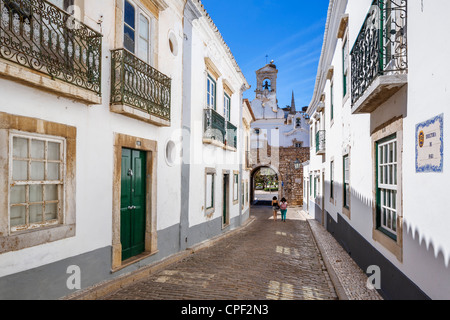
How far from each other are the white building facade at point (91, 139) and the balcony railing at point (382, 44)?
3908 millimetres

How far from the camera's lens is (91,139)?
4898 mm

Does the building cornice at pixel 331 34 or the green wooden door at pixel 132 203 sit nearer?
the green wooden door at pixel 132 203

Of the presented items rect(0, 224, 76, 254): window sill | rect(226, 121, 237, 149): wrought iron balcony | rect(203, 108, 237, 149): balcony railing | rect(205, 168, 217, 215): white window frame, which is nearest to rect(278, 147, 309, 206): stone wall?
rect(226, 121, 237, 149): wrought iron balcony

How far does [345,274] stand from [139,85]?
5.40m

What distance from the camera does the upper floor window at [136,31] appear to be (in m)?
5.90

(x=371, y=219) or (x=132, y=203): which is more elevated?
(x=132, y=203)

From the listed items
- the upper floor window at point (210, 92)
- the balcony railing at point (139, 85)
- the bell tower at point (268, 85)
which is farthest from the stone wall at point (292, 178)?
the balcony railing at point (139, 85)

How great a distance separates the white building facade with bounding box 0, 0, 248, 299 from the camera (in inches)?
147

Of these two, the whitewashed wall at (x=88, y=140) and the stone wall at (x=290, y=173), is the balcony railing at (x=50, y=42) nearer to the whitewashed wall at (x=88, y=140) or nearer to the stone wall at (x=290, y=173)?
the whitewashed wall at (x=88, y=140)

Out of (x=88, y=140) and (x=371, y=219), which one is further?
(x=371, y=219)

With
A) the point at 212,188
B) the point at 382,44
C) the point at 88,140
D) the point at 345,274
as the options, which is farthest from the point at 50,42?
the point at 212,188

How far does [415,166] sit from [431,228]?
0.77 meters
